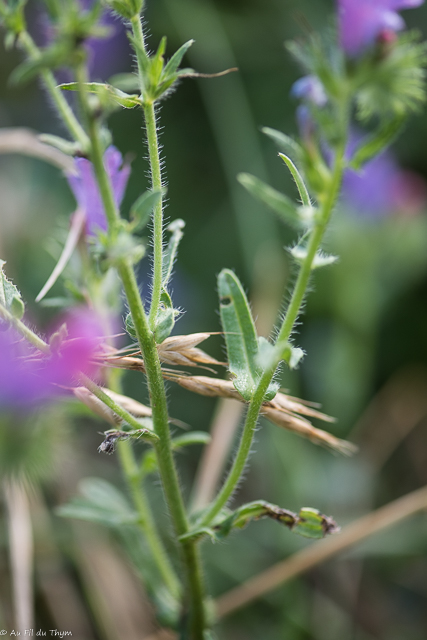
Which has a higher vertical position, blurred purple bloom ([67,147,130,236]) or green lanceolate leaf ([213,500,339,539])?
blurred purple bloom ([67,147,130,236])

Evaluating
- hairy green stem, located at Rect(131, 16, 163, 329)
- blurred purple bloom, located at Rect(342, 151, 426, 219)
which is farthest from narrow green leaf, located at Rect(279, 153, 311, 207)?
blurred purple bloom, located at Rect(342, 151, 426, 219)

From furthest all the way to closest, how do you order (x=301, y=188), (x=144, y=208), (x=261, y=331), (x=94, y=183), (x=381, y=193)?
1. (x=381, y=193)
2. (x=261, y=331)
3. (x=94, y=183)
4. (x=301, y=188)
5. (x=144, y=208)

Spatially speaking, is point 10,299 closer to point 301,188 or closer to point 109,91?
point 109,91

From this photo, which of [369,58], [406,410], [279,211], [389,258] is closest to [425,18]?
[389,258]

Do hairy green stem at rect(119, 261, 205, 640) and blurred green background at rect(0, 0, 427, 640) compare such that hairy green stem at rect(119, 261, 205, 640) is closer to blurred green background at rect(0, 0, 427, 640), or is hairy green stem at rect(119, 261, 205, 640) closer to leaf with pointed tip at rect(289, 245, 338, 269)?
leaf with pointed tip at rect(289, 245, 338, 269)

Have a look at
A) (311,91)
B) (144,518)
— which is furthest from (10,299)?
(311,91)
